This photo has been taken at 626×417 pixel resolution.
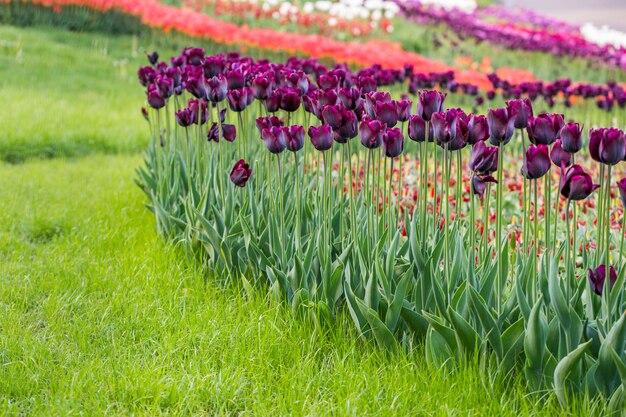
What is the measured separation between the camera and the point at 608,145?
255cm

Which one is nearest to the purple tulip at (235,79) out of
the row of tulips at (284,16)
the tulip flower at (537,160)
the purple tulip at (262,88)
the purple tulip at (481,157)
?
the purple tulip at (262,88)

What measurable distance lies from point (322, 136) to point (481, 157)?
0.64 m

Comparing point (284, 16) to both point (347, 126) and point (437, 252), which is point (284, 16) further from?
point (437, 252)

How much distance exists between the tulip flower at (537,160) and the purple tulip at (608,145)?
0.50ft

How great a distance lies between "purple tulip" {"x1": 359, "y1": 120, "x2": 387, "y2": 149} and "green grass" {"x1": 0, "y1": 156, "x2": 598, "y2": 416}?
0.81 meters

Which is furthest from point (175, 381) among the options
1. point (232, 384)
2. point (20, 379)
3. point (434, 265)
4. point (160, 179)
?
point (160, 179)

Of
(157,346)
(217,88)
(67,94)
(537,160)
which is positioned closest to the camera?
(537,160)

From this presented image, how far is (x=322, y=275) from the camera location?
340 centimetres

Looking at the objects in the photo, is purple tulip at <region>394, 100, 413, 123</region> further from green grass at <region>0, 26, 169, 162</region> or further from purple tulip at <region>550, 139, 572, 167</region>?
green grass at <region>0, 26, 169, 162</region>

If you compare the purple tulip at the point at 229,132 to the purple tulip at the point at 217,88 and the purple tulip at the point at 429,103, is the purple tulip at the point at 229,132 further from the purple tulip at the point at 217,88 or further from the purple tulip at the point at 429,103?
the purple tulip at the point at 429,103

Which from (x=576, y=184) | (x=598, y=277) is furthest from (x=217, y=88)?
(x=598, y=277)

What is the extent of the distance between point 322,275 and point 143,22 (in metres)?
10.1

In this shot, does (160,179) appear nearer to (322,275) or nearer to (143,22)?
(322,275)

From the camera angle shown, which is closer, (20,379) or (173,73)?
(20,379)
